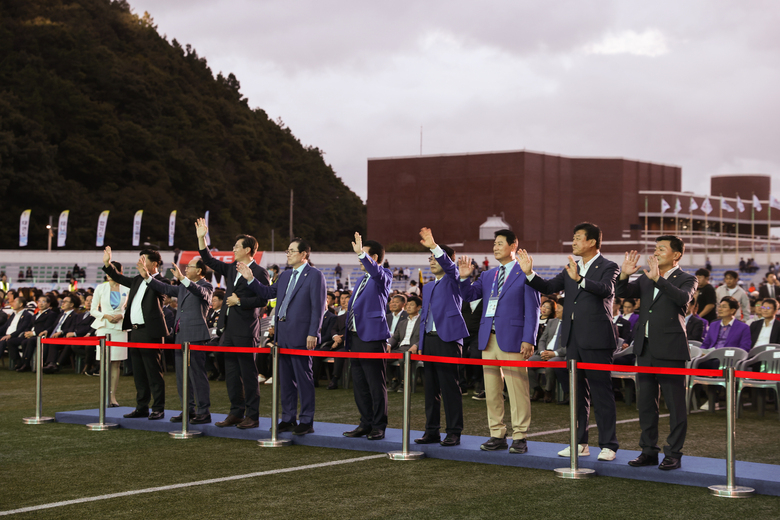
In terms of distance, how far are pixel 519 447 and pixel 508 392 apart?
461 millimetres

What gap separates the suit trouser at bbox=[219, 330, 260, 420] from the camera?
8.36 metres

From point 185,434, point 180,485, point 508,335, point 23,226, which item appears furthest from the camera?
point 23,226

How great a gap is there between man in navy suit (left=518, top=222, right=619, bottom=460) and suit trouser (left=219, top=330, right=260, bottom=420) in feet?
10.2

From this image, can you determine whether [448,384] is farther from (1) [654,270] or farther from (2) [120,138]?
(2) [120,138]

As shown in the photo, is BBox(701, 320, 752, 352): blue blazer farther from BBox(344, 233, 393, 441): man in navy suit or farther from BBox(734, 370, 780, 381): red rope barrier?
BBox(344, 233, 393, 441): man in navy suit

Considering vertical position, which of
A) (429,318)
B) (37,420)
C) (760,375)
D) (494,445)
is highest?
(429,318)

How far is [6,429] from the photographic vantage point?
29.1ft

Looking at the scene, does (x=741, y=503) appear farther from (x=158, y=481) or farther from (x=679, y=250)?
(x=158, y=481)

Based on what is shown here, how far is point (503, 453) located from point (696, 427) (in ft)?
10.7

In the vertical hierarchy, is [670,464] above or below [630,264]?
below

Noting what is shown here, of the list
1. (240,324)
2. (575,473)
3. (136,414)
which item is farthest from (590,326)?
(136,414)

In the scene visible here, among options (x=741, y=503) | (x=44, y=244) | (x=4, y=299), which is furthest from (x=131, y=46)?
(x=741, y=503)

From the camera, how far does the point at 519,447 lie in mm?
6906

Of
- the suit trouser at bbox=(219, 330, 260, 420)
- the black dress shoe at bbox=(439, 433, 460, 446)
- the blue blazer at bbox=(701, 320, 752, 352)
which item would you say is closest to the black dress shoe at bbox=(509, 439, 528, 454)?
the black dress shoe at bbox=(439, 433, 460, 446)
